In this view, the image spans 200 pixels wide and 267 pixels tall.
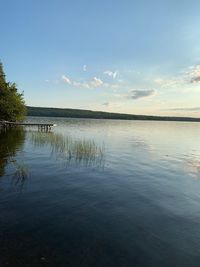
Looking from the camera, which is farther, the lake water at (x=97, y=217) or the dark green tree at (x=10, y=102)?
the dark green tree at (x=10, y=102)

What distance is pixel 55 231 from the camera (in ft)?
37.5

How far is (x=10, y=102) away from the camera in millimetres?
67938

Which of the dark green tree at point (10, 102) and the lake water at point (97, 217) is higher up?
the dark green tree at point (10, 102)

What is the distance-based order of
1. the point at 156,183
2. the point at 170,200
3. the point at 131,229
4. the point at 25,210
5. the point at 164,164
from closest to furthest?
the point at 131,229, the point at 25,210, the point at 170,200, the point at 156,183, the point at 164,164

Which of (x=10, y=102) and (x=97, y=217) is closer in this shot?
(x=97, y=217)

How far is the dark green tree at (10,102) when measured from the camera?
6682cm

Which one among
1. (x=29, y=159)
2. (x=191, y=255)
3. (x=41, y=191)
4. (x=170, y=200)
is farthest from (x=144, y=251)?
(x=29, y=159)

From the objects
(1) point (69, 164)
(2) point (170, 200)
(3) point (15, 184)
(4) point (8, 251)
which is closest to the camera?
(4) point (8, 251)

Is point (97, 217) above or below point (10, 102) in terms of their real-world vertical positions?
below

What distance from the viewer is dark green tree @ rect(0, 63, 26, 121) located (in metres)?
66.8

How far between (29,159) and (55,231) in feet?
56.4

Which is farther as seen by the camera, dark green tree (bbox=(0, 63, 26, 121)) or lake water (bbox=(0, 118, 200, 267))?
dark green tree (bbox=(0, 63, 26, 121))

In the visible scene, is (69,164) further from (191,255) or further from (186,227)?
(191,255)

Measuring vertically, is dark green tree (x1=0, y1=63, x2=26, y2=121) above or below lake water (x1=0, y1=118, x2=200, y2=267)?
above
